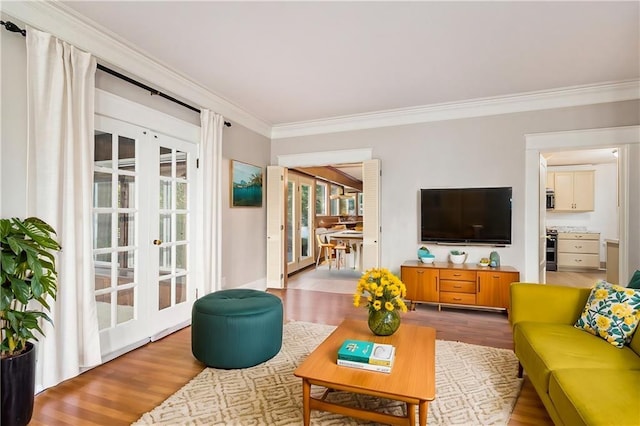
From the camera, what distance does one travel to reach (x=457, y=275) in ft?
13.7

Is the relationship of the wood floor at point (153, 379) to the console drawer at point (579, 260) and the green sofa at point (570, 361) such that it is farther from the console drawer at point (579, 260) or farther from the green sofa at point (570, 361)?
the console drawer at point (579, 260)

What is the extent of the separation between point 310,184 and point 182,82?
15.6 ft

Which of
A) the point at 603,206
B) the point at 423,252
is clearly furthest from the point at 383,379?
the point at 603,206

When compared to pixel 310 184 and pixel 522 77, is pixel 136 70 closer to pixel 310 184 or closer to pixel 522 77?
pixel 522 77

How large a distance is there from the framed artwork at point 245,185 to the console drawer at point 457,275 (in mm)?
2895

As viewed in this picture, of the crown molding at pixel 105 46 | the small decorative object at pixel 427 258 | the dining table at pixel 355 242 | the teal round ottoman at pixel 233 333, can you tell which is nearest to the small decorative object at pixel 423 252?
the small decorative object at pixel 427 258

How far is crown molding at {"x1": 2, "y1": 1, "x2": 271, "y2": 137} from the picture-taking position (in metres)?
2.35

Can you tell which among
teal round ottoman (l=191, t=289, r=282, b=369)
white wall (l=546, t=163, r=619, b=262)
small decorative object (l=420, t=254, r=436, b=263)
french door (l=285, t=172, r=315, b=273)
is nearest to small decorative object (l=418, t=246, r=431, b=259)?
small decorative object (l=420, t=254, r=436, b=263)

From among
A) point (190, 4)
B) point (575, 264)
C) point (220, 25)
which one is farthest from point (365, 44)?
point (575, 264)

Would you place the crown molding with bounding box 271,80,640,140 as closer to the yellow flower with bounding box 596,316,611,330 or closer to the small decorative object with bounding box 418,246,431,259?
the small decorative object with bounding box 418,246,431,259

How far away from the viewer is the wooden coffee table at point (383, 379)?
1628mm

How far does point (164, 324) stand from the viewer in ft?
11.4

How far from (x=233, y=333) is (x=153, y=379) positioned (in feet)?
2.22

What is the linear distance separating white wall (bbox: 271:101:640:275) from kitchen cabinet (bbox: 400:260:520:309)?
17.8 inches
